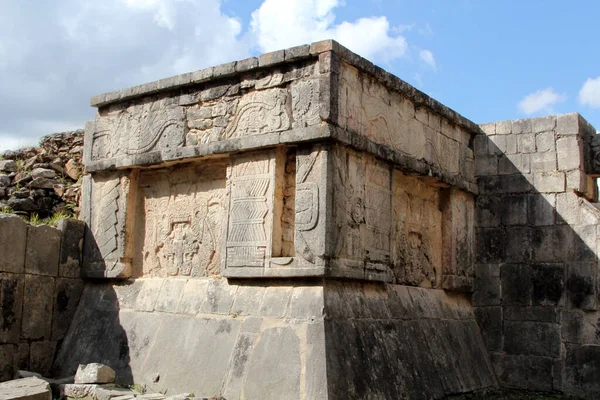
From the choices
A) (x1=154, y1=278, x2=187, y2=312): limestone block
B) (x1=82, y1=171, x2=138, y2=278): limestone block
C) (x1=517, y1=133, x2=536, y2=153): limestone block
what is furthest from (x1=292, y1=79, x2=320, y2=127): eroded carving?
(x1=517, y1=133, x2=536, y2=153): limestone block

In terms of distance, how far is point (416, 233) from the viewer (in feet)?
27.0

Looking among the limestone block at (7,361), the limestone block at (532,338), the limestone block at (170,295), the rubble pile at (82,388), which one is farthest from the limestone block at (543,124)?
the limestone block at (7,361)

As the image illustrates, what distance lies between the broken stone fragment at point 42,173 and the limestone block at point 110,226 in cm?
245

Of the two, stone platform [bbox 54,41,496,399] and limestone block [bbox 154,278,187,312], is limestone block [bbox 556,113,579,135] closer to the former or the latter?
stone platform [bbox 54,41,496,399]

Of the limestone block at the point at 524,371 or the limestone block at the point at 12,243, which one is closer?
the limestone block at the point at 12,243

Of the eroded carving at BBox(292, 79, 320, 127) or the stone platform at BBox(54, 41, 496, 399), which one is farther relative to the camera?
the eroded carving at BBox(292, 79, 320, 127)

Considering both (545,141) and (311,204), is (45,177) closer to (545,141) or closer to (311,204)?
(311,204)

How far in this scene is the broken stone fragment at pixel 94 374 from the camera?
22.3 feet

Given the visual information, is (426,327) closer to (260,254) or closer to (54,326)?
(260,254)

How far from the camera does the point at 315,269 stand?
6293 millimetres

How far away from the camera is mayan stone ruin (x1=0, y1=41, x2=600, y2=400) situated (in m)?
6.46

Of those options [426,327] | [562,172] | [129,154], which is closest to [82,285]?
[129,154]

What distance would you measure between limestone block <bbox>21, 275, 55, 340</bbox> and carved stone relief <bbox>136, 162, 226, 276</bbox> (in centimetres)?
105

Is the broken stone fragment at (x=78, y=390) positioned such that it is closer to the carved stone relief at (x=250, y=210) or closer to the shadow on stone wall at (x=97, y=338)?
the shadow on stone wall at (x=97, y=338)
